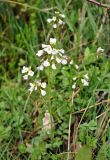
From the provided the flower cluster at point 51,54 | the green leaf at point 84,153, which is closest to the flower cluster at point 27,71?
the flower cluster at point 51,54

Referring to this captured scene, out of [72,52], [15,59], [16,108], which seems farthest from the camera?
[15,59]

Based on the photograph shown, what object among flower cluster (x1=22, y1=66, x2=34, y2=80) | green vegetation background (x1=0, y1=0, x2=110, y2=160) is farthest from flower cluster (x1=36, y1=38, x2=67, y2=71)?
green vegetation background (x1=0, y1=0, x2=110, y2=160)

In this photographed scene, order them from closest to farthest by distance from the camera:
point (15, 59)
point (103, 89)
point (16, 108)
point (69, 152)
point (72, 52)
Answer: point (69, 152)
point (103, 89)
point (16, 108)
point (72, 52)
point (15, 59)

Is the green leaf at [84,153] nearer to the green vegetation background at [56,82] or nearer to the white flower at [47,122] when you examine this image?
the green vegetation background at [56,82]

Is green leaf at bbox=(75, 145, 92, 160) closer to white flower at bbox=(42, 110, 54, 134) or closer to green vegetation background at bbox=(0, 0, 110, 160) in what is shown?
green vegetation background at bbox=(0, 0, 110, 160)

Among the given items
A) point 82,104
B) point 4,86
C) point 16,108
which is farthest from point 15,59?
point 82,104

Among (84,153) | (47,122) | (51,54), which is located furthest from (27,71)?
(84,153)

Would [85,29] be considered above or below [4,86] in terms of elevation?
above

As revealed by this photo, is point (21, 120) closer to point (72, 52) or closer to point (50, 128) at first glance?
point (50, 128)
